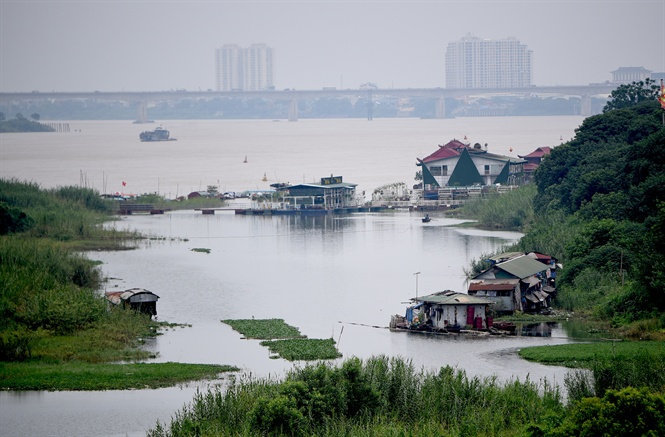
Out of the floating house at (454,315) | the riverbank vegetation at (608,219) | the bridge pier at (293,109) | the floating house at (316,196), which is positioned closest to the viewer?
the riverbank vegetation at (608,219)

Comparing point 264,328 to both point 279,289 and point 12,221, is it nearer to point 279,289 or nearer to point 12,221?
point 279,289

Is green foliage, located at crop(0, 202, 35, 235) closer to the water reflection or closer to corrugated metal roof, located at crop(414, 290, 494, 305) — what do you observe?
the water reflection

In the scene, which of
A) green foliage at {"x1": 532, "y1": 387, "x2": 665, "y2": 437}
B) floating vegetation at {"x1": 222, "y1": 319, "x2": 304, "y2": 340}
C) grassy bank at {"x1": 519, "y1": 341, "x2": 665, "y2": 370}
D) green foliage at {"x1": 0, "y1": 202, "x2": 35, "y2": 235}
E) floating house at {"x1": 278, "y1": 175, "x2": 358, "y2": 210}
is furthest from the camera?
floating house at {"x1": 278, "y1": 175, "x2": 358, "y2": 210}

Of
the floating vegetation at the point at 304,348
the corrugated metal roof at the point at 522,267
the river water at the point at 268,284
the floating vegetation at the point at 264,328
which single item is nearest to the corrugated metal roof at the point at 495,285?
the corrugated metal roof at the point at 522,267

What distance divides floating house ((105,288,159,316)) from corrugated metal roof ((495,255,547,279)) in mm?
8335

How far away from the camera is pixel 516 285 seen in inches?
1040

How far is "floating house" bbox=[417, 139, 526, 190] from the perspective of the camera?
5566cm

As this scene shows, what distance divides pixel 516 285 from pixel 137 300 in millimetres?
8922

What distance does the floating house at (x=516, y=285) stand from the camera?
2630 cm

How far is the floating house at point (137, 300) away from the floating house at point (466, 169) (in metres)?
31.3

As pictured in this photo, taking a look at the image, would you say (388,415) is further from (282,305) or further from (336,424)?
(282,305)

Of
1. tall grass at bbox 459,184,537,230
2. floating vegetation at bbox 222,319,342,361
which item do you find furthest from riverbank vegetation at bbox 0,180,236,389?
tall grass at bbox 459,184,537,230

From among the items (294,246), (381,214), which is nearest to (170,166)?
(381,214)

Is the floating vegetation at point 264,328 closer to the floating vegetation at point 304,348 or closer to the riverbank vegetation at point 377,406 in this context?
the floating vegetation at point 304,348
